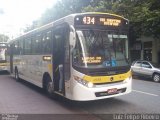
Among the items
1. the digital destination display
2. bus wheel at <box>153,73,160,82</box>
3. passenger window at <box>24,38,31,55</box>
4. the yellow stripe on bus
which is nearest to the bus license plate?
the yellow stripe on bus

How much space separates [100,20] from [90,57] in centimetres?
136

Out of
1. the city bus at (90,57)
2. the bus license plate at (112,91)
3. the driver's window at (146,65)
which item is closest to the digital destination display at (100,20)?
the city bus at (90,57)

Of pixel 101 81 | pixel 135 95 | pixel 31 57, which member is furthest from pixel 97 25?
pixel 31 57

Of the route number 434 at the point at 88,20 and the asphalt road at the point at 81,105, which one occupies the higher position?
the route number 434 at the point at 88,20

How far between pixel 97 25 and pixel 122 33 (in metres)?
1.06

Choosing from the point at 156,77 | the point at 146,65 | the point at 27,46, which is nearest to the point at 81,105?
the point at 27,46

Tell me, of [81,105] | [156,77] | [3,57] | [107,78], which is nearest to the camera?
[107,78]

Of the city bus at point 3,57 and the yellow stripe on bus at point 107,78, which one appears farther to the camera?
the city bus at point 3,57

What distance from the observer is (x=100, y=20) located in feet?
32.2

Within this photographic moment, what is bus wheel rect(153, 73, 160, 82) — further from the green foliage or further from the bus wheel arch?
the green foliage

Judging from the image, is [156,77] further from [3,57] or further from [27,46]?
[3,57]

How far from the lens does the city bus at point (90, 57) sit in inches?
364

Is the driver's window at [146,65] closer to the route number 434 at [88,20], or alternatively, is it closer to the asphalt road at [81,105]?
the asphalt road at [81,105]

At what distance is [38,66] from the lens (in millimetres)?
13328
